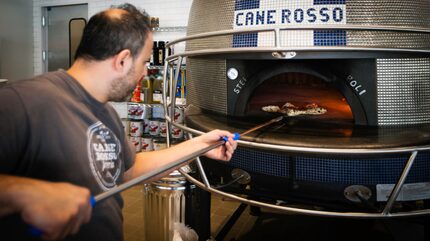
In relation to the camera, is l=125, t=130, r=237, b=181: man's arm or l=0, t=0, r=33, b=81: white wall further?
l=0, t=0, r=33, b=81: white wall

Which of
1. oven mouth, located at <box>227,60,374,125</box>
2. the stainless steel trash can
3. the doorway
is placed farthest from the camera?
the doorway

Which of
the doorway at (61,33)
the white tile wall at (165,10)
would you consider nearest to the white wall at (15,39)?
the doorway at (61,33)

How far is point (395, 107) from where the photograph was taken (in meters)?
1.48

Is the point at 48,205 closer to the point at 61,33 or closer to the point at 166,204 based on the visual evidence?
the point at 166,204

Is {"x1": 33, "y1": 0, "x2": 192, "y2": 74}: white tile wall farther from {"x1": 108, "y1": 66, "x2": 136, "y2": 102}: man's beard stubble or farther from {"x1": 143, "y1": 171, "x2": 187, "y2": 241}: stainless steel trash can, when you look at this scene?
{"x1": 108, "y1": 66, "x2": 136, "y2": 102}: man's beard stubble

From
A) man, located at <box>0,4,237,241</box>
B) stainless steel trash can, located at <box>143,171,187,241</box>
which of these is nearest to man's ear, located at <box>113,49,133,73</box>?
man, located at <box>0,4,237,241</box>

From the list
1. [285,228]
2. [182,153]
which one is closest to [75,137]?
[182,153]

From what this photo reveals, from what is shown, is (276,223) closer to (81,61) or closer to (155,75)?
(81,61)

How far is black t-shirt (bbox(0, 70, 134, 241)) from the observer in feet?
2.80

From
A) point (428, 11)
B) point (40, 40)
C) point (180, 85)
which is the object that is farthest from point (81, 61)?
point (40, 40)

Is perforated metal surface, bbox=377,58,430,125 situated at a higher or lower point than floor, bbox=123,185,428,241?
higher

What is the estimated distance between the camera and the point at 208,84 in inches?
74.8

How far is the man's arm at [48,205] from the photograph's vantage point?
2.12ft

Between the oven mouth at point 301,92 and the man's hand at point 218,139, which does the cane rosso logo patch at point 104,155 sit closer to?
the man's hand at point 218,139
